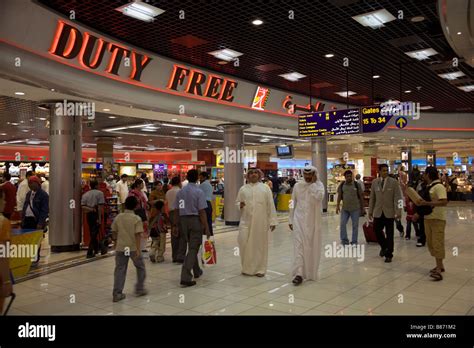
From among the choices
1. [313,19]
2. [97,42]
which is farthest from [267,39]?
[97,42]

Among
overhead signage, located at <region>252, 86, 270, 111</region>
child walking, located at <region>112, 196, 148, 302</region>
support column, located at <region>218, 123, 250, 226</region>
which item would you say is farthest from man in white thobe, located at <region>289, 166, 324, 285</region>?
support column, located at <region>218, 123, 250, 226</region>

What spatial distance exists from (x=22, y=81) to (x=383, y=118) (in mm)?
6849

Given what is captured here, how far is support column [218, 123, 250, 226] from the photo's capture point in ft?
39.3

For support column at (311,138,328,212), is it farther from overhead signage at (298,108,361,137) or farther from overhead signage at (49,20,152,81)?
overhead signage at (49,20,152,81)

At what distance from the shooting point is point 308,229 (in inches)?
217

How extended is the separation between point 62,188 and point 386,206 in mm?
6257

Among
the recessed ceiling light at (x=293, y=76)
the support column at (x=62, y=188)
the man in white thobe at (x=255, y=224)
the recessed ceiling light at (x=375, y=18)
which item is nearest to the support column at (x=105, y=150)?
the support column at (x=62, y=188)

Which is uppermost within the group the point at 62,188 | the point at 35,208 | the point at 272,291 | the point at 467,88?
the point at 467,88

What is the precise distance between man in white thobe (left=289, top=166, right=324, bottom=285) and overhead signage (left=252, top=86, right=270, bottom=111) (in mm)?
6138

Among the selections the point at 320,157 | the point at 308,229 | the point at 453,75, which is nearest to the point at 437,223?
the point at 308,229

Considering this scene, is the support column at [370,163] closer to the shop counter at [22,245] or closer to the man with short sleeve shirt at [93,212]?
the man with short sleeve shirt at [93,212]

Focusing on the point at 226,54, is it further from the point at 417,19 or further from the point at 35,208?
the point at 35,208

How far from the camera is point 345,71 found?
9.85m

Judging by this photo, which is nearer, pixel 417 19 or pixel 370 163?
pixel 417 19
